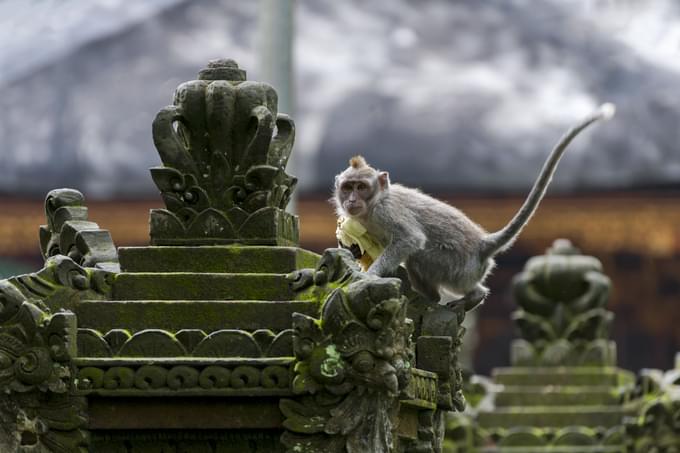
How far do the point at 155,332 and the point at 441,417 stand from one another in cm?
210

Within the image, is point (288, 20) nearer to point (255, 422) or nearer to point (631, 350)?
point (255, 422)

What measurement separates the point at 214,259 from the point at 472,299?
91.1 inches

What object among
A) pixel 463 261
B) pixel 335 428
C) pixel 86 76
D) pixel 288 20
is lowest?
pixel 335 428

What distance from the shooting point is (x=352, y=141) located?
41.5 m

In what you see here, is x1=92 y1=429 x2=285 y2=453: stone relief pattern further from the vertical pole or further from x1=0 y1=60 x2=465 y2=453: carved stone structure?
the vertical pole

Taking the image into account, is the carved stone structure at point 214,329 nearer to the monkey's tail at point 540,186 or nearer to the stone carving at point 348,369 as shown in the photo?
the stone carving at point 348,369

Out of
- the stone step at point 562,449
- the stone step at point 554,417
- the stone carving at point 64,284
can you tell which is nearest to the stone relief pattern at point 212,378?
the stone carving at point 64,284

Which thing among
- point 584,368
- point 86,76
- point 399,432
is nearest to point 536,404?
point 584,368

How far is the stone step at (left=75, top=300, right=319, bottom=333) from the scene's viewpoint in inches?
446

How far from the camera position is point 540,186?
48.0 ft

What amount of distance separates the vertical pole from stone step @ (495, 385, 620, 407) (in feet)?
11.8

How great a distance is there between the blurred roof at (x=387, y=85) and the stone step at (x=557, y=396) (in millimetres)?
14232

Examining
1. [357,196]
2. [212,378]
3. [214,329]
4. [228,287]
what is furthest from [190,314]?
[357,196]

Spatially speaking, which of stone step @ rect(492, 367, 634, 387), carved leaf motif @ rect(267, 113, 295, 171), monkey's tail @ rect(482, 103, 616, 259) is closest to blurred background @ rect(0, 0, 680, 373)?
stone step @ rect(492, 367, 634, 387)
